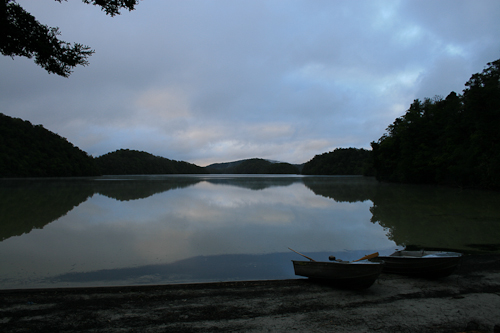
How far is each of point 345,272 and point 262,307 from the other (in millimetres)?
1542

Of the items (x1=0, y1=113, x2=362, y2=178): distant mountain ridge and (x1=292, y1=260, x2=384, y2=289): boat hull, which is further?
(x1=0, y1=113, x2=362, y2=178): distant mountain ridge

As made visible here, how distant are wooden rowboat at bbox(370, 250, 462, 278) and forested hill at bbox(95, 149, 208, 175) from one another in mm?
123548

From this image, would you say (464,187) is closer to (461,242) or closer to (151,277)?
(461,242)

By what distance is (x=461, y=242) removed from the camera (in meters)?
8.41

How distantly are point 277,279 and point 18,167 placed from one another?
284 feet

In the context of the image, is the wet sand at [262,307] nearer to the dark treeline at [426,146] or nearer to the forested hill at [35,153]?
the dark treeline at [426,146]

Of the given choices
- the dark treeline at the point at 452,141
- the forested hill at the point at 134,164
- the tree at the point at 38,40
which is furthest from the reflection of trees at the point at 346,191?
the forested hill at the point at 134,164

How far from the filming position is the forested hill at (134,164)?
127 m

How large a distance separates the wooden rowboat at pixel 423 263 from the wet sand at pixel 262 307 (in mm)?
179

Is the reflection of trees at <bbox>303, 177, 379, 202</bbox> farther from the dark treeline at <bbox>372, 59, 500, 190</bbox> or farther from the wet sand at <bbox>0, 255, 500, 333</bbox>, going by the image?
the wet sand at <bbox>0, 255, 500, 333</bbox>

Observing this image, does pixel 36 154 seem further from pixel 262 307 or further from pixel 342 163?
pixel 342 163

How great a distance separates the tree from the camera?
571 cm

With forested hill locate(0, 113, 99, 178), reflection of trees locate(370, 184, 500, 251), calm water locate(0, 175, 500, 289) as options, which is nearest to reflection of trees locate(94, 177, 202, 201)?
calm water locate(0, 175, 500, 289)

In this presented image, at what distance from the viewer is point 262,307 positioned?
4.23m
